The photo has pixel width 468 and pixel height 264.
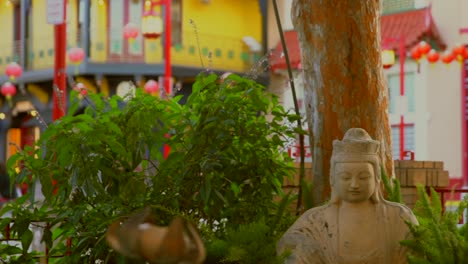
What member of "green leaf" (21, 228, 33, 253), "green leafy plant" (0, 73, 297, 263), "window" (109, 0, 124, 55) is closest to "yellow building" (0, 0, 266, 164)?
"window" (109, 0, 124, 55)

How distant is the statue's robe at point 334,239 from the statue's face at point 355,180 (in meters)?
0.12

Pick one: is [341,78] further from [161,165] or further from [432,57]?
[432,57]

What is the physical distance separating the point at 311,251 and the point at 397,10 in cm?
2073

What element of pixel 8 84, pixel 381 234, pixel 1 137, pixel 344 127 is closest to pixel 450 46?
pixel 8 84

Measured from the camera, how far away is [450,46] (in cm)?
2434

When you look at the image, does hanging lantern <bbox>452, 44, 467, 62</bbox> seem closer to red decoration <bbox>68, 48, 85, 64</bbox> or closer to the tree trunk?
red decoration <bbox>68, 48, 85, 64</bbox>

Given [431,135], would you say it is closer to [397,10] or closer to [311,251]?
[397,10]

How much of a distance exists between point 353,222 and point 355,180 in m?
0.23

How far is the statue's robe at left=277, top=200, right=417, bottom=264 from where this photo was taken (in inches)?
217

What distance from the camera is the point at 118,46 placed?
29016 mm

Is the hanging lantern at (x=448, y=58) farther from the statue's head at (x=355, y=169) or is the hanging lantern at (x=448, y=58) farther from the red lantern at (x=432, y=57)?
the statue's head at (x=355, y=169)

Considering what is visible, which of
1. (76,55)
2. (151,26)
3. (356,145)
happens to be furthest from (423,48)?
(356,145)

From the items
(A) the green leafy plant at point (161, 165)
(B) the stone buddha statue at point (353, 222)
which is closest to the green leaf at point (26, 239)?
(A) the green leafy plant at point (161, 165)

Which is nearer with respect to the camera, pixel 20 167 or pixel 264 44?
pixel 20 167
